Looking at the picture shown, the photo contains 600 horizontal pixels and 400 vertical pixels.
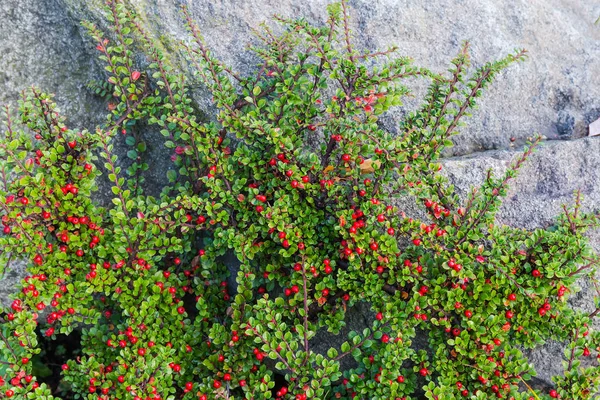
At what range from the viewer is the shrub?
248 cm

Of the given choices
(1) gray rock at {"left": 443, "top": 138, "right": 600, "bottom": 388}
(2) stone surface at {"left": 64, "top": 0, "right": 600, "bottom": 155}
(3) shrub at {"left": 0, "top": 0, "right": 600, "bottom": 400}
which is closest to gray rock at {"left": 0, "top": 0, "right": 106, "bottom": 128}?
(2) stone surface at {"left": 64, "top": 0, "right": 600, "bottom": 155}

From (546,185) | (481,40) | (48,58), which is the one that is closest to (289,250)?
(546,185)

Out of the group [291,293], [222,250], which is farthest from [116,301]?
[291,293]

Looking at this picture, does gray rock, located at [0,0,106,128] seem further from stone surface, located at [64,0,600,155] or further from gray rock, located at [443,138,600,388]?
gray rock, located at [443,138,600,388]

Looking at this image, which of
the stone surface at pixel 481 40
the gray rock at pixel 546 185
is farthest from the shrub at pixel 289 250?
the stone surface at pixel 481 40

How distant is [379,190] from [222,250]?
0.81m

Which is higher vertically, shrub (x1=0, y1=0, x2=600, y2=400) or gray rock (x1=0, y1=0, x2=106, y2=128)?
gray rock (x1=0, y1=0, x2=106, y2=128)

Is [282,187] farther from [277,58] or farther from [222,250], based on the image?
[277,58]

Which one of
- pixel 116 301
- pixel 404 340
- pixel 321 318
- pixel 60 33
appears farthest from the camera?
pixel 60 33

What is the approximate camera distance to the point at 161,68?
8.95 ft

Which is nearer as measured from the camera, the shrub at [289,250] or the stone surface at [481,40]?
the shrub at [289,250]

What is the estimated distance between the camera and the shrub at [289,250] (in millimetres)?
2479

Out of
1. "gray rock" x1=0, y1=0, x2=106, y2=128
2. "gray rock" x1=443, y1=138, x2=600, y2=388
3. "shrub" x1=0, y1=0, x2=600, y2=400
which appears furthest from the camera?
"gray rock" x1=0, y1=0, x2=106, y2=128

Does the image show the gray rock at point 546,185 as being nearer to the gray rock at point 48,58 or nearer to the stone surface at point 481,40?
the stone surface at point 481,40
